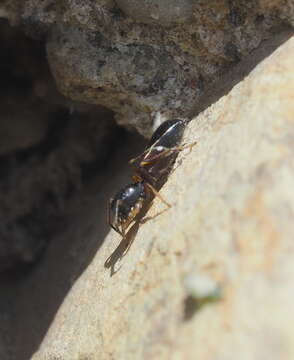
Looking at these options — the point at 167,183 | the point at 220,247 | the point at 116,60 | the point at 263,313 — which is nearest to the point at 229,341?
the point at 263,313

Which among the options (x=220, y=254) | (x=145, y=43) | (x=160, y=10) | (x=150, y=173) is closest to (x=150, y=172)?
(x=150, y=173)

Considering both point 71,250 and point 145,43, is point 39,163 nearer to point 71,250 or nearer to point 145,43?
point 71,250

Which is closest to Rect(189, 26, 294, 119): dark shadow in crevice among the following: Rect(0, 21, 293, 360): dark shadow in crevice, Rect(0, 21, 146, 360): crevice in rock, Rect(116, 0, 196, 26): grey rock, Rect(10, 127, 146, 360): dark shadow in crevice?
Rect(0, 21, 293, 360): dark shadow in crevice

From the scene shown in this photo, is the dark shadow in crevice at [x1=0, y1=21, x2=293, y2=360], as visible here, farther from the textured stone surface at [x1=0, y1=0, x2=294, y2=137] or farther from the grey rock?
the grey rock

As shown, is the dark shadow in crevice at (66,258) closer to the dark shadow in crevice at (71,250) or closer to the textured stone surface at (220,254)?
the dark shadow in crevice at (71,250)

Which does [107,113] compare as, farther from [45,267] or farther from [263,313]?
[263,313]
